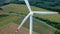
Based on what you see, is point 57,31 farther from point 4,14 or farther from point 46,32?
point 4,14

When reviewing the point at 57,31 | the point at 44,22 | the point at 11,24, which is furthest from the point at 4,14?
the point at 57,31

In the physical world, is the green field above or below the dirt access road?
above

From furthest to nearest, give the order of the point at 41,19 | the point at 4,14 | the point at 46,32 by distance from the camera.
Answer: the point at 4,14
the point at 41,19
the point at 46,32

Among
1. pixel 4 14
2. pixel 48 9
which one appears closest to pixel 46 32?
pixel 48 9

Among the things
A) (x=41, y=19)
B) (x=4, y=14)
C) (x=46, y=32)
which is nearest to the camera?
(x=46, y=32)

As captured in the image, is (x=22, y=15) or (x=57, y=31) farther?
(x=22, y=15)

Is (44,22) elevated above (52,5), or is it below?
below

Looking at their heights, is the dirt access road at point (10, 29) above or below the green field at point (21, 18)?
below

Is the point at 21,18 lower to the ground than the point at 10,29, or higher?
higher

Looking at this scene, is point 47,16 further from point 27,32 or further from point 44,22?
point 27,32

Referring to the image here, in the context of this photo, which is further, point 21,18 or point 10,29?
point 21,18
